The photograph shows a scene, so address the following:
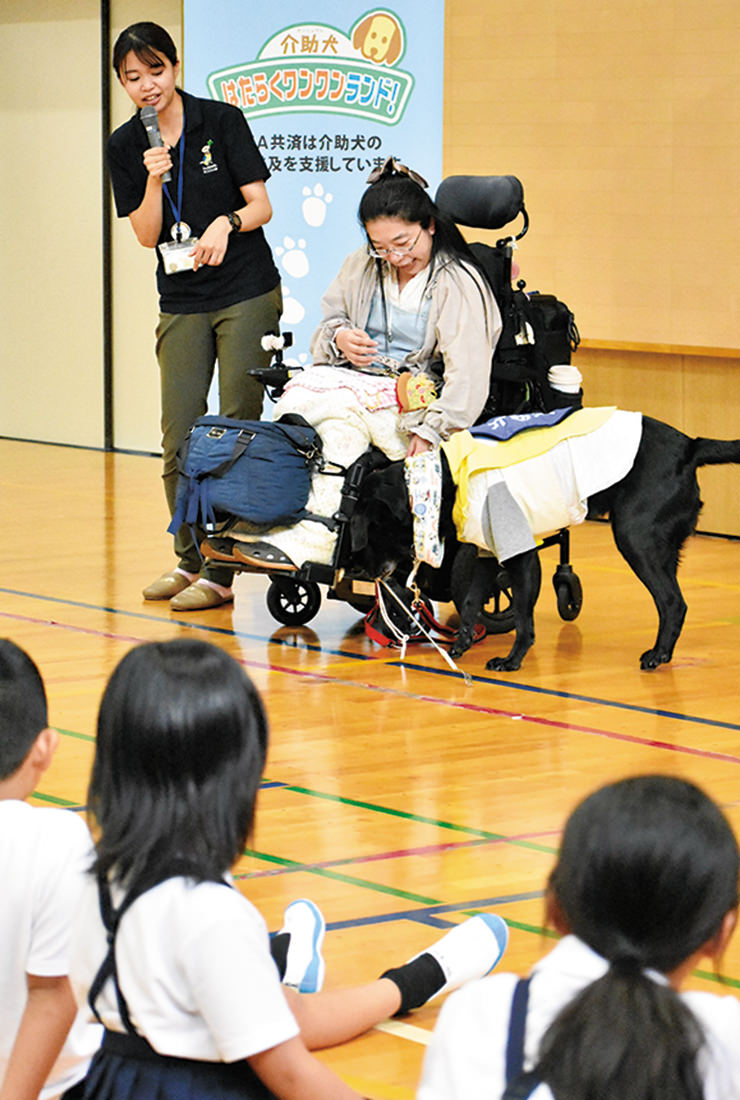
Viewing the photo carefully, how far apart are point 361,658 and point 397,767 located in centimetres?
104

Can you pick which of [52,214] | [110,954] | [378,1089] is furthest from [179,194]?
[52,214]

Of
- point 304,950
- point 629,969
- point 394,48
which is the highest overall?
point 394,48

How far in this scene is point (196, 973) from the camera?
1545 mm

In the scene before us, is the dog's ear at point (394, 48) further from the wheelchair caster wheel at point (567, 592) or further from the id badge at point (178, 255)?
the wheelchair caster wheel at point (567, 592)

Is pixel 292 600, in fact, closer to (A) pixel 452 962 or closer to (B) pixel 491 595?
(B) pixel 491 595

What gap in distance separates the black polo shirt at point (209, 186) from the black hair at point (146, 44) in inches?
8.1

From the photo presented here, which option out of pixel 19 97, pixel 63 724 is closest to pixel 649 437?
pixel 63 724

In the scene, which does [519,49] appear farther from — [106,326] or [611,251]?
[106,326]

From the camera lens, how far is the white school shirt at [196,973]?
1541 millimetres

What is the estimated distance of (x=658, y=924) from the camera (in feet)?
4.04

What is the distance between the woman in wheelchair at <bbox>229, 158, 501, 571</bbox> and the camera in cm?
453

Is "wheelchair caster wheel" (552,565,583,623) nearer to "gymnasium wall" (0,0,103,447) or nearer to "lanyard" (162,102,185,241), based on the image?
"lanyard" (162,102,185,241)

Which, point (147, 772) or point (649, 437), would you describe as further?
point (649, 437)

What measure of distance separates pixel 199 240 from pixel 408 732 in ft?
6.08
